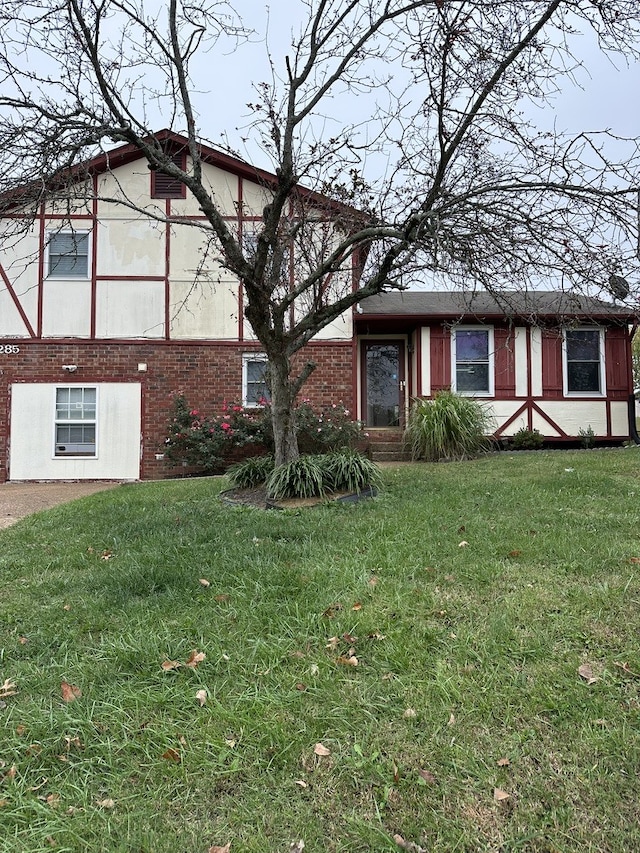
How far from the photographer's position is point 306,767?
1.88 metres

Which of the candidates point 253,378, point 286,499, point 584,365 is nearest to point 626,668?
point 286,499

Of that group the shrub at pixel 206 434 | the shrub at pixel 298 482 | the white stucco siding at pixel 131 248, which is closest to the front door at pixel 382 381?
the shrub at pixel 206 434

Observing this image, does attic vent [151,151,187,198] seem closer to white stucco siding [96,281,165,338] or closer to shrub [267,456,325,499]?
white stucco siding [96,281,165,338]

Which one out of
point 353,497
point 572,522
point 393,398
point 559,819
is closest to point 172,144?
point 393,398

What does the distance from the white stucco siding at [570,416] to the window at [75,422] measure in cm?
942

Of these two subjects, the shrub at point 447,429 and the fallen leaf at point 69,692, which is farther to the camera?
the shrub at point 447,429

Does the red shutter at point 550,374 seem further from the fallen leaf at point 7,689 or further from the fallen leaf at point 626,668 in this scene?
the fallen leaf at point 7,689

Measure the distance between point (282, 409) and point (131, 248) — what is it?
21.8 ft

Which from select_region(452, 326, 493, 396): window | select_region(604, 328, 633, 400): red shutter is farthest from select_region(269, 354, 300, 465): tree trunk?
select_region(604, 328, 633, 400): red shutter

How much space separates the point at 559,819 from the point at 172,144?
12.2m

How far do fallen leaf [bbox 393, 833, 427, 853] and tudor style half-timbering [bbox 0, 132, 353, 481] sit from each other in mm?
9713

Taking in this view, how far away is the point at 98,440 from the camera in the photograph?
36.6ft

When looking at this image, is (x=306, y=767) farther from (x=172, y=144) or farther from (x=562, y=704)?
(x=172, y=144)

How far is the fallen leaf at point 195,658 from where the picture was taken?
2.50m
